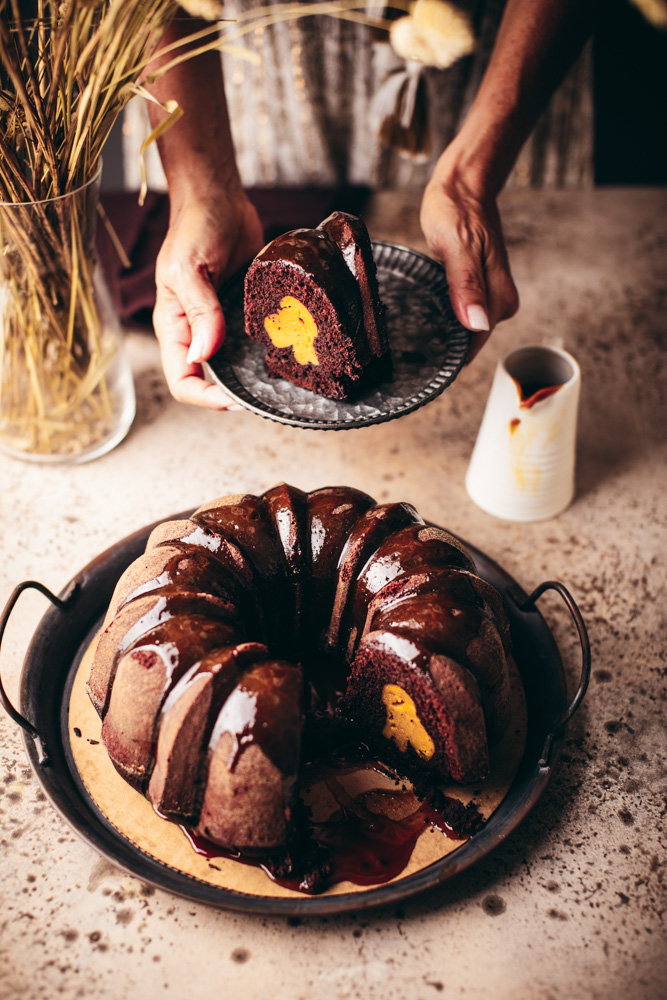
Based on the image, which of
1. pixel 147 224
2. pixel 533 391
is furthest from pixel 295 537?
→ pixel 147 224

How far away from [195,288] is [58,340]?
1.44ft

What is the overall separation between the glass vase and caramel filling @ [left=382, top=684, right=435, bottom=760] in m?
1.25

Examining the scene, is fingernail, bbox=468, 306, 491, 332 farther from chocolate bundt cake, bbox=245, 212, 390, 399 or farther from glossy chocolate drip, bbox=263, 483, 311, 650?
glossy chocolate drip, bbox=263, 483, 311, 650

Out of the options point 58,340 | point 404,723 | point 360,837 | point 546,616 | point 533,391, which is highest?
point 58,340

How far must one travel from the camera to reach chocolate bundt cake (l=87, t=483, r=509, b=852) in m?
1.35

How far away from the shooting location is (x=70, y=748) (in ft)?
5.27

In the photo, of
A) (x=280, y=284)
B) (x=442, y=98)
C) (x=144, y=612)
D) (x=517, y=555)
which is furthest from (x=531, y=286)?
(x=144, y=612)

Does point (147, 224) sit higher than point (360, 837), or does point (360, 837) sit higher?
point (147, 224)

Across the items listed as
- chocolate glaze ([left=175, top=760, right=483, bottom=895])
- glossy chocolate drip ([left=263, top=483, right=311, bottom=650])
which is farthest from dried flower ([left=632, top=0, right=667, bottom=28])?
chocolate glaze ([left=175, top=760, right=483, bottom=895])

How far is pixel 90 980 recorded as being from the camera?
1.36 m

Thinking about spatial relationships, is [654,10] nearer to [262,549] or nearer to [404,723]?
[262,549]

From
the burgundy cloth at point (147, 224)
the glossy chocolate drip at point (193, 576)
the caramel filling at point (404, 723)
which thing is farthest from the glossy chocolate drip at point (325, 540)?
the burgundy cloth at point (147, 224)

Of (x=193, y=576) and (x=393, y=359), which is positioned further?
(x=393, y=359)

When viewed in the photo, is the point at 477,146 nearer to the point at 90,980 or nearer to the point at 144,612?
the point at 144,612
